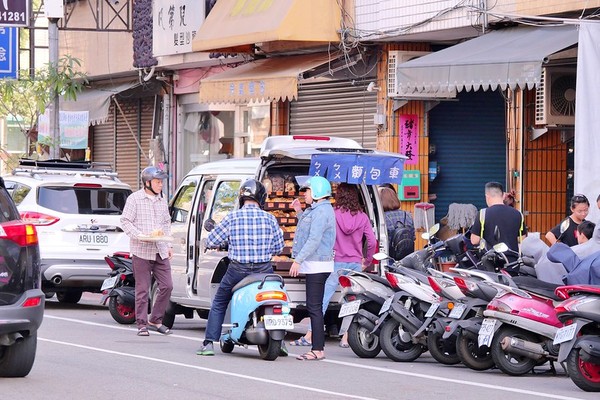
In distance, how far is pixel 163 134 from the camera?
30.6 m

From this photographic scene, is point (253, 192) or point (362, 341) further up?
point (253, 192)

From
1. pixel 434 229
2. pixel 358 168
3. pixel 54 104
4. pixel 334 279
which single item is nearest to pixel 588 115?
pixel 358 168

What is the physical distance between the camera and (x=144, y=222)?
15719 millimetres

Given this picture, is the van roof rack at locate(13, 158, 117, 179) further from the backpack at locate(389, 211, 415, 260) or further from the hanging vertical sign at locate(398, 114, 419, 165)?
the backpack at locate(389, 211, 415, 260)

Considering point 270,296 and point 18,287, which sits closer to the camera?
point 18,287

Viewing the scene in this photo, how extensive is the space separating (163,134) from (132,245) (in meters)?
14.9

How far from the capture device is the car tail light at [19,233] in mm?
10992

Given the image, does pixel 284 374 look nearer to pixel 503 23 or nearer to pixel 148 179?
pixel 148 179

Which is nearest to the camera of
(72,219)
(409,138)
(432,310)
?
(432,310)

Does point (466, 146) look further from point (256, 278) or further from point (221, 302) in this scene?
point (256, 278)

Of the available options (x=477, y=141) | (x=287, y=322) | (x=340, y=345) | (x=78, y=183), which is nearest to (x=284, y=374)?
(x=287, y=322)

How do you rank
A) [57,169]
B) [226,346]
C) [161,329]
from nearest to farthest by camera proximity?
1. [226,346]
2. [161,329]
3. [57,169]

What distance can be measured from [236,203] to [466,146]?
26.9 feet

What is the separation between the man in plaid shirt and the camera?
1572cm
